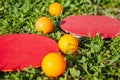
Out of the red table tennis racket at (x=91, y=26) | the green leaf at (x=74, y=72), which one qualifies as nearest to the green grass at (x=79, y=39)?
the green leaf at (x=74, y=72)

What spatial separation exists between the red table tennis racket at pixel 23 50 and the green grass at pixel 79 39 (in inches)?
3.9

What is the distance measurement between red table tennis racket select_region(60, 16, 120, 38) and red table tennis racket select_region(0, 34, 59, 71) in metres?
0.47

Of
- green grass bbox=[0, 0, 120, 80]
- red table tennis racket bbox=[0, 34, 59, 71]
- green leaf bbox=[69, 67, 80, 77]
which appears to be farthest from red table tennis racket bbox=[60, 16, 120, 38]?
green leaf bbox=[69, 67, 80, 77]

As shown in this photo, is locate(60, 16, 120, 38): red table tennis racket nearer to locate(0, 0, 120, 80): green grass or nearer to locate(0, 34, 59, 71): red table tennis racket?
locate(0, 0, 120, 80): green grass

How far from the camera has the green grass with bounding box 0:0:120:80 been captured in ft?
11.5

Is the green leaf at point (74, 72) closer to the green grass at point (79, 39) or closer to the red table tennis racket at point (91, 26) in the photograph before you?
the green grass at point (79, 39)

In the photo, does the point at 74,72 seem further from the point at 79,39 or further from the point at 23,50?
the point at 79,39

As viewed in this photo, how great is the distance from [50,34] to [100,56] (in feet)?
3.27

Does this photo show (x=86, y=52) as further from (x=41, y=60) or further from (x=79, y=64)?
(x=41, y=60)

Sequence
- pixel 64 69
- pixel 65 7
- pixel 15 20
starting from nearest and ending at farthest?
pixel 64 69
pixel 15 20
pixel 65 7

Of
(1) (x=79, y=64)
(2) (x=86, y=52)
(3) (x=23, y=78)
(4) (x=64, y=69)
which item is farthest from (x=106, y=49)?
(3) (x=23, y=78)

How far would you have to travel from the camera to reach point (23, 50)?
3.72m

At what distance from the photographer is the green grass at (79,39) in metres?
3.50

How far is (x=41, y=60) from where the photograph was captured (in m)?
3.52
